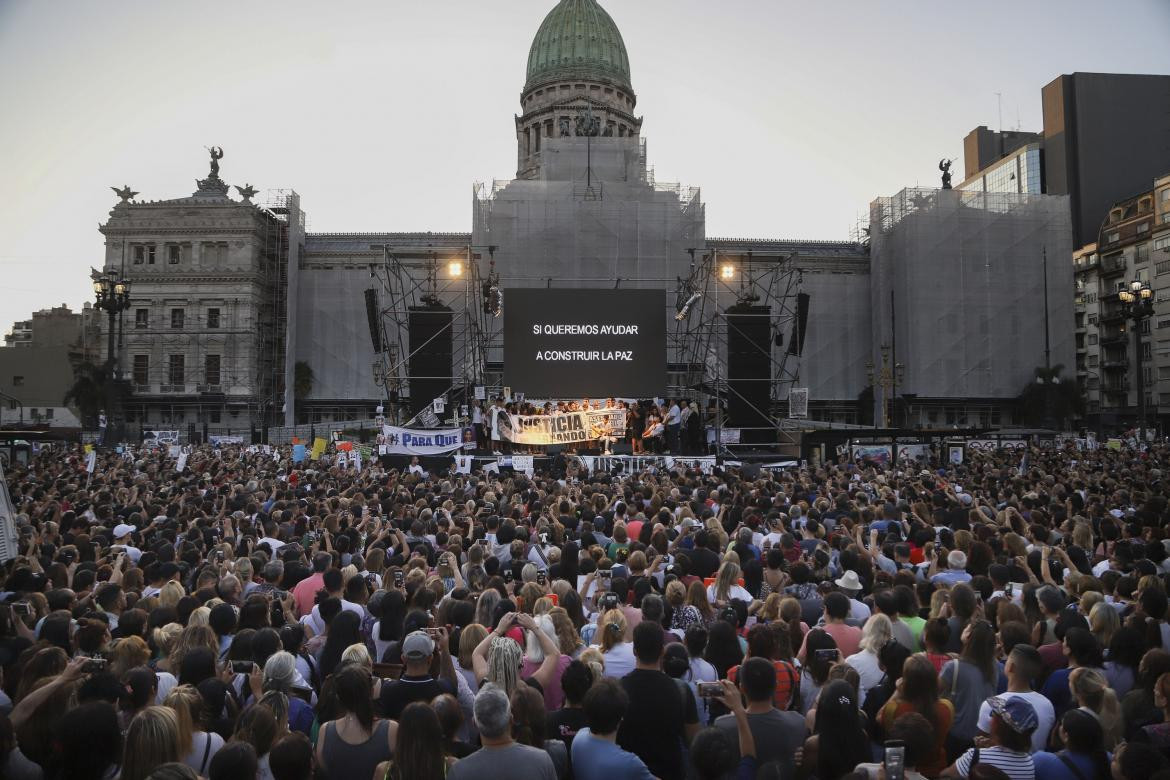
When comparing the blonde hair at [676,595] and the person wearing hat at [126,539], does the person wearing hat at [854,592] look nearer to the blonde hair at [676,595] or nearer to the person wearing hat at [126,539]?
the blonde hair at [676,595]

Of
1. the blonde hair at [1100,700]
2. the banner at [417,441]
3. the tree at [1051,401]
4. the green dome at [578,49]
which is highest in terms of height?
the green dome at [578,49]

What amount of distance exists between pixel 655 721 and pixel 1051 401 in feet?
184

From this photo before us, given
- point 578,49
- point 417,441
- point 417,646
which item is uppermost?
point 578,49

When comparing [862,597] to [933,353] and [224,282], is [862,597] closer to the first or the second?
[933,353]

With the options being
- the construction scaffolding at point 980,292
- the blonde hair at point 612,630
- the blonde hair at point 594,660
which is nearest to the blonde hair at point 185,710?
the blonde hair at point 594,660

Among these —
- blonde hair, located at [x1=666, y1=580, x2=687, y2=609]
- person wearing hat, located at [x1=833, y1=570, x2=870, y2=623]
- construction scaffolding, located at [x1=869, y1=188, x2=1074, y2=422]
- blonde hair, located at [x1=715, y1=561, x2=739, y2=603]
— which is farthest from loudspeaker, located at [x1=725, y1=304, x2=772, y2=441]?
construction scaffolding, located at [x1=869, y1=188, x2=1074, y2=422]

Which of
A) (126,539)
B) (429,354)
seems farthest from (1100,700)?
(429,354)

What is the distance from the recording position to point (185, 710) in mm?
3986

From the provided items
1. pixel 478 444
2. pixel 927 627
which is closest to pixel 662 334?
pixel 478 444

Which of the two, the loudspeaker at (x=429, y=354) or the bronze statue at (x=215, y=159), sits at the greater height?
the bronze statue at (x=215, y=159)

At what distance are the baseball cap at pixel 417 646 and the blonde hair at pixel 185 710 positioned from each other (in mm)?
1130

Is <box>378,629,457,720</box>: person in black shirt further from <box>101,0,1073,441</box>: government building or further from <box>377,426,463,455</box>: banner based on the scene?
<box>101,0,1073,441</box>: government building

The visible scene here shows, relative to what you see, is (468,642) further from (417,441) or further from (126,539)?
(417,441)

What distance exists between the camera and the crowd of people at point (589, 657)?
152 inches
